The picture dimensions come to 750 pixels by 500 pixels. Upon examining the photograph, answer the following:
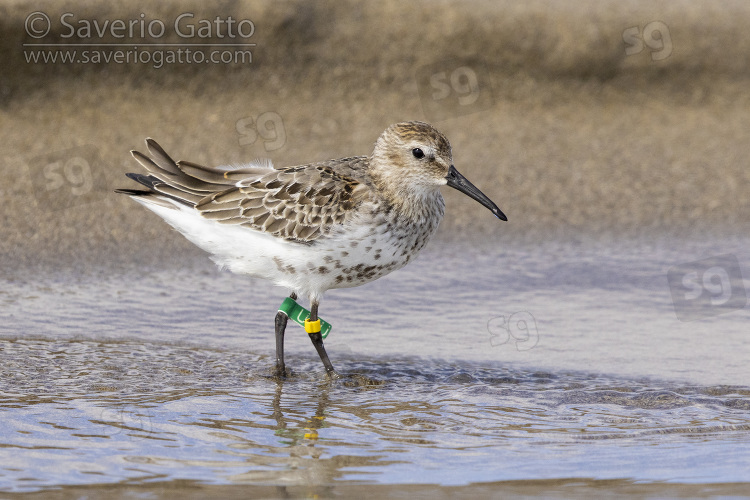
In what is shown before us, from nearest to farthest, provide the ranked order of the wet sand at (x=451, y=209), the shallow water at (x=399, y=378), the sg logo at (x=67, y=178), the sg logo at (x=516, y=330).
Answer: the shallow water at (x=399, y=378), the wet sand at (x=451, y=209), the sg logo at (x=516, y=330), the sg logo at (x=67, y=178)

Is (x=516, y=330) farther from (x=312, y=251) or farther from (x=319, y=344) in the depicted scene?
(x=312, y=251)

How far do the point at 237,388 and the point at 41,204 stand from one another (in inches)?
160

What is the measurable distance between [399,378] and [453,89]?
5.74 meters

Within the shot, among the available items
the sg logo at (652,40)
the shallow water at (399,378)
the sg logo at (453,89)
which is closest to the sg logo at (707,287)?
the shallow water at (399,378)

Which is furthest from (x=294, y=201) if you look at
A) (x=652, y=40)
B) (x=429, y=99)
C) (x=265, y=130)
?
(x=652, y=40)

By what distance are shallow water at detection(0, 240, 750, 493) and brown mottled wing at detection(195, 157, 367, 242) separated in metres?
0.99

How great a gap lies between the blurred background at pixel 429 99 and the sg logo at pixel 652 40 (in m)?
0.02

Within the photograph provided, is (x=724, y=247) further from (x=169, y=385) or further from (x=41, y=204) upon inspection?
(x=41, y=204)

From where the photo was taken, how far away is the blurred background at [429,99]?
36.1ft

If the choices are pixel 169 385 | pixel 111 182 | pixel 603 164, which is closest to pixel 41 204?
pixel 111 182

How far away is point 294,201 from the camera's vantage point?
7.91 metres

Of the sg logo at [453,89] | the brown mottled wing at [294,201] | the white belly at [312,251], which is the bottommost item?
the white belly at [312,251]

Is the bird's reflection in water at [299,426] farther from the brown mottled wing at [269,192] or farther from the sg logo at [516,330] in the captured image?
the sg logo at [516,330]

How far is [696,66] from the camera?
1308cm
